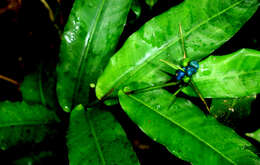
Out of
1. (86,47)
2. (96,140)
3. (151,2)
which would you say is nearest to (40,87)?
(86,47)

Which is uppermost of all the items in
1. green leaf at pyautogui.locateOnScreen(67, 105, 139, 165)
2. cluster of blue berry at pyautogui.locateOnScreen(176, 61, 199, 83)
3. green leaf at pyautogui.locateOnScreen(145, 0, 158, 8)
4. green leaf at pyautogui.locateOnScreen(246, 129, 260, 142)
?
green leaf at pyautogui.locateOnScreen(145, 0, 158, 8)

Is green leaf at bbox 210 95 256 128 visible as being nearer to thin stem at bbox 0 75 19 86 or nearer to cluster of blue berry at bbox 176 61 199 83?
cluster of blue berry at bbox 176 61 199 83

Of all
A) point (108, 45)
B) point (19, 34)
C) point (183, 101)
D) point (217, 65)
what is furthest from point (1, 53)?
point (217, 65)

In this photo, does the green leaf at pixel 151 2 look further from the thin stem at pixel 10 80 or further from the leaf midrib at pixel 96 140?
the thin stem at pixel 10 80

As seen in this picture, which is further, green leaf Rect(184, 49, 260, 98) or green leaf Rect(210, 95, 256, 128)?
green leaf Rect(210, 95, 256, 128)

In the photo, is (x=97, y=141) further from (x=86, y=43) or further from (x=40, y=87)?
(x=40, y=87)

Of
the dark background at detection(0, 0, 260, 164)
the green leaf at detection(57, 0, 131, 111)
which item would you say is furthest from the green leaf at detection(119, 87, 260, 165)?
the dark background at detection(0, 0, 260, 164)
